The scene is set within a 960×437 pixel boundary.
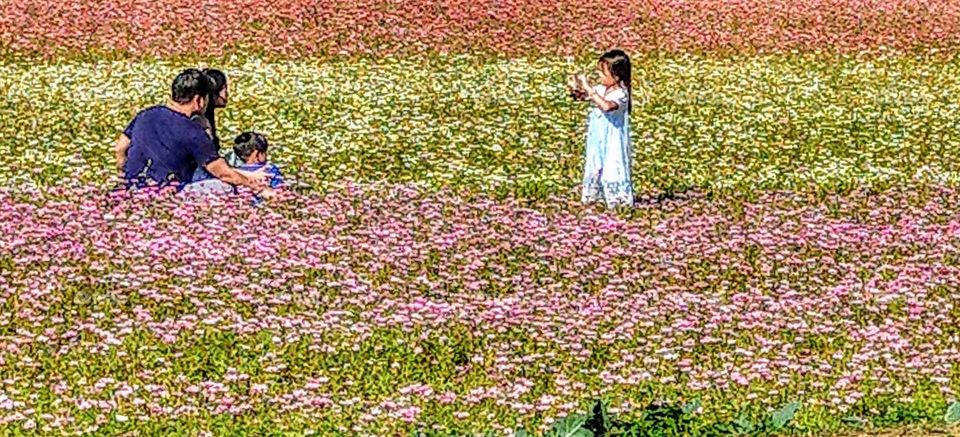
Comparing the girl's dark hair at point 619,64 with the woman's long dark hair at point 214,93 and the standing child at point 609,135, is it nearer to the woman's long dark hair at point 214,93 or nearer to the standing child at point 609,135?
the standing child at point 609,135

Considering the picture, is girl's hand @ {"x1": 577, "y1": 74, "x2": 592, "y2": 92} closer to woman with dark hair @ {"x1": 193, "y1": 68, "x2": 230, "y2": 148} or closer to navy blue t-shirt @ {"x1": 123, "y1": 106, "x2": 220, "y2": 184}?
woman with dark hair @ {"x1": 193, "y1": 68, "x2": 230, "y2": 148}

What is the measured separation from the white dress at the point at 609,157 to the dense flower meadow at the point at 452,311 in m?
0.44

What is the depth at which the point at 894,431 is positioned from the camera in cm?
934

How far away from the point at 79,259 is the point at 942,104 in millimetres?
14659

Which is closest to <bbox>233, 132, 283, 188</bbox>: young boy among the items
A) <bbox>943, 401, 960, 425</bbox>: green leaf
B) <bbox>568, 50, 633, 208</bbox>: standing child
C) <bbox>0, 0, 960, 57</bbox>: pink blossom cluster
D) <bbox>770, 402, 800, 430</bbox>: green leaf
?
<bbox>568, 50, 633, 208</bbox>: standing child

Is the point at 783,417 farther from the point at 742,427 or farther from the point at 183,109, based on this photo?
the point at 183,109

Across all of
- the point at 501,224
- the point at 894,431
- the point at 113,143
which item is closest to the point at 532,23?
the point at 113,143

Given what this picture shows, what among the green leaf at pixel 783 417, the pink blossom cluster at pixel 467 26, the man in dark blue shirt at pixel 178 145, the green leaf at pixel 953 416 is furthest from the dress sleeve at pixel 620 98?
the pink blossom cluster at pixel 467 26

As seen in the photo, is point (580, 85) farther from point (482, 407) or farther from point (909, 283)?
point (482, 407)

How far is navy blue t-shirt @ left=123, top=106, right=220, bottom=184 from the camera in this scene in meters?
16.2

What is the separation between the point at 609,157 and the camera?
17.9 m

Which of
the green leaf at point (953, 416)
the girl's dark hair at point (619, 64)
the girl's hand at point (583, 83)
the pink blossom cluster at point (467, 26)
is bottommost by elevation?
the green leaf at point (953, 416)

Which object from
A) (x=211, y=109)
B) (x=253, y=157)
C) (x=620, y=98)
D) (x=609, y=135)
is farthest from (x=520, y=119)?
(x=211, y=109)

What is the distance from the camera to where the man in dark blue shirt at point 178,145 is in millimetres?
16188
